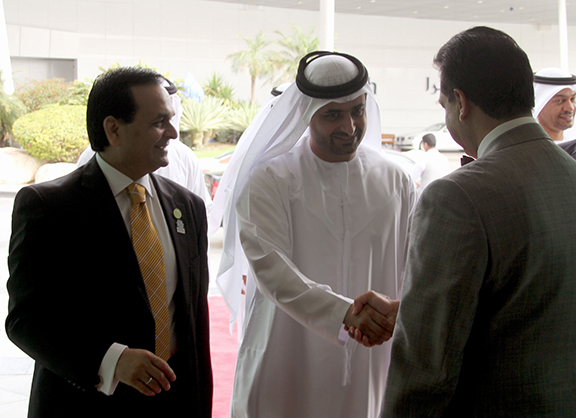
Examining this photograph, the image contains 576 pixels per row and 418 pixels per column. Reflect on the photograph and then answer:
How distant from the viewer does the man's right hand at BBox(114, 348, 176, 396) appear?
4.93 ft

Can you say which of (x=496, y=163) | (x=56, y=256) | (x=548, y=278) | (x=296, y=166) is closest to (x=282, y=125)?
(x=296, y=166)

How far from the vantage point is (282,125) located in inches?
93.0

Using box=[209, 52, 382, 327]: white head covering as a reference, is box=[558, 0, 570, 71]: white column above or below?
above

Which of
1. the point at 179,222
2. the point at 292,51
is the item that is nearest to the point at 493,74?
the point at 179,222

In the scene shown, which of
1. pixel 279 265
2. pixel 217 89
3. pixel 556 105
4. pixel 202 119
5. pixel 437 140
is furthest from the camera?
pixel 217 89

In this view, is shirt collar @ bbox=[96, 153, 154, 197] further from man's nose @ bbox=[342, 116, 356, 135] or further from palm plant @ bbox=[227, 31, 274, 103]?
palm plant @ bbox=[227, 31, 274, 103]

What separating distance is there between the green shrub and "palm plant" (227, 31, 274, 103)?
1054 centimetres

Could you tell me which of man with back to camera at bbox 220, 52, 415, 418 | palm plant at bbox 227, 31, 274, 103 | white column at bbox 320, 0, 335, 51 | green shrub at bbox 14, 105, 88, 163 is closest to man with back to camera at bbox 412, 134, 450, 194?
white column at bbox 320, 0, 335, 51

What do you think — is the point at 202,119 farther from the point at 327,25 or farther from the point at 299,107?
the point at 299,107

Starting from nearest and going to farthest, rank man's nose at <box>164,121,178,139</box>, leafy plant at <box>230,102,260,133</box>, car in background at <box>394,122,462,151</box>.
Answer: man's nose at <box>164,121,178,139</box>, leafy plant at <box>230,102,260,133</box>, car in background at <box>394,122,462,151</box>

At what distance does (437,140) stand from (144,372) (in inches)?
836

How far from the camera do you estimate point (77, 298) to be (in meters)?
1.60

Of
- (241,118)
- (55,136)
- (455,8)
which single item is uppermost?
(455,8)

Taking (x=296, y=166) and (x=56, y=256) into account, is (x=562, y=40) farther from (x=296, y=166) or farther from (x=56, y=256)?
(x=56, y=256)
